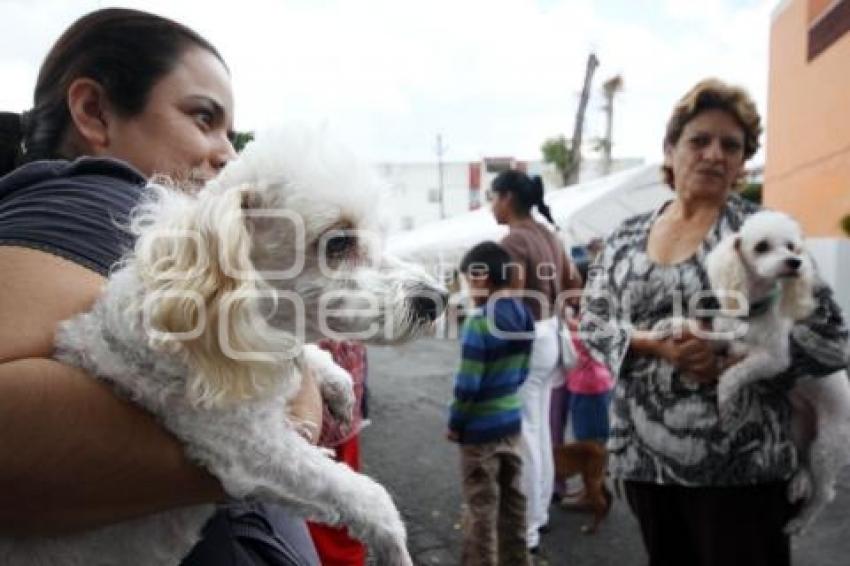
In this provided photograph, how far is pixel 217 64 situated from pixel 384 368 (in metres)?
9.00

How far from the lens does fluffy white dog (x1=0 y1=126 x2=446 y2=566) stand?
990 millimetres

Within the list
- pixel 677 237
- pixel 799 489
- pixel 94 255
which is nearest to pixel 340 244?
pixel 94 255

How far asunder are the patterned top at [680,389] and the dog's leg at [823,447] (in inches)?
6.3

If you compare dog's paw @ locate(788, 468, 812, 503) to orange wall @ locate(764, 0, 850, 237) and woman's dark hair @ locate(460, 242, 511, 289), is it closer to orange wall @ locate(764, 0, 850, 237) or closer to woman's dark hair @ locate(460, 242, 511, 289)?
woman's dark hair @ locate(460, 242, 511, 289)

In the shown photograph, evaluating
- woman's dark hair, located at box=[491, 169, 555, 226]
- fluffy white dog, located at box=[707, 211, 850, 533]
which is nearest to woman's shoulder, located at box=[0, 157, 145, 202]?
fluffy white dog, located at box=[707, 211, 850, 533]

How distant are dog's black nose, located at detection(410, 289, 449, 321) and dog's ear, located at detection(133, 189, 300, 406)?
30 cm

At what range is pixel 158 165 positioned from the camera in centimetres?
138

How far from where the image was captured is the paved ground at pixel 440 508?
3949mm

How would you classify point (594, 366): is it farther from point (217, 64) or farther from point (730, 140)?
→ point (217, 64)

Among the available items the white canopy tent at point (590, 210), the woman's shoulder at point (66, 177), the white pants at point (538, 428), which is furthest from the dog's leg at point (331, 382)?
the white canopy tent at point (590, 210)

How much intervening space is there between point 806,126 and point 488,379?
827 centimetres

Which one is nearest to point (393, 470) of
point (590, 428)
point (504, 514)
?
point (590, 428)

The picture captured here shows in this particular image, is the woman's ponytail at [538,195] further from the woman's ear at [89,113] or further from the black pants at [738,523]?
the woman's ear at [89,113]

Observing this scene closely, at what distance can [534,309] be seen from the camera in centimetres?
421
